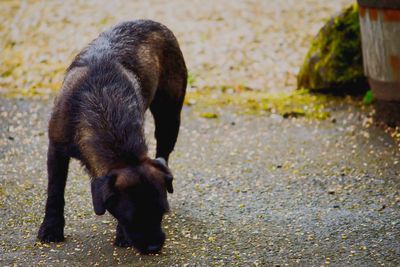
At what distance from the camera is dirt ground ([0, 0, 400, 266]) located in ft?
18.9

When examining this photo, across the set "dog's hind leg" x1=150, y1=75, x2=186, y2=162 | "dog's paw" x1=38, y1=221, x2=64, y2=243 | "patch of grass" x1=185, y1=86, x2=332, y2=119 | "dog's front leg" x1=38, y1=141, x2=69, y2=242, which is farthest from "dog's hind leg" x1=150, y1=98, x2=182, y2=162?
"patch of grass" x1=185, y1=86, x2=332, y2=119

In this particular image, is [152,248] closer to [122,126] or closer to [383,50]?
[122,126]

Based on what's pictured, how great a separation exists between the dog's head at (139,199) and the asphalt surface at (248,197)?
1.60 ft

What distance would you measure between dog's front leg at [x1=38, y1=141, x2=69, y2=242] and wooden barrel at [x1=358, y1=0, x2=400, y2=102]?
4.25 meters

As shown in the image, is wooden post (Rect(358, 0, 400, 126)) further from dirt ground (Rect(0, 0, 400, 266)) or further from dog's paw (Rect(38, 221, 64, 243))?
dog's paw (Rect(38, 221, 64, 243))

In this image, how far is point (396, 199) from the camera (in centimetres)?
675

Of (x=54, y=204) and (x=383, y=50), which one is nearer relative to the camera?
(x=54, y=204)

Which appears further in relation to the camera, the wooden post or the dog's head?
the wooden post

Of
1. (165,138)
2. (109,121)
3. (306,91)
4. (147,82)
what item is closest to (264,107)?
(306,91)

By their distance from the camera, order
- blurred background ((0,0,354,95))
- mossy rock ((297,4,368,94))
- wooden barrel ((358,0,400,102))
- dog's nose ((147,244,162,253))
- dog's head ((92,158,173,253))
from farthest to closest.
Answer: blurred background ((0,0,354,95)), mossy rock ((297,4,368,94)), wooden barrel ((358,0,400,102)), dog's nose ((147,244,162,253)), dog's head ((92,158,173,253))

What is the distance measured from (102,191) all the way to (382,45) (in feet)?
15.2

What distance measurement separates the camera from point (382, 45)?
8438mm

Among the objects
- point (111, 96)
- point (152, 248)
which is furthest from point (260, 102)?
point (152, 248)

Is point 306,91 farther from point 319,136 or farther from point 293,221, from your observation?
point 293,221
